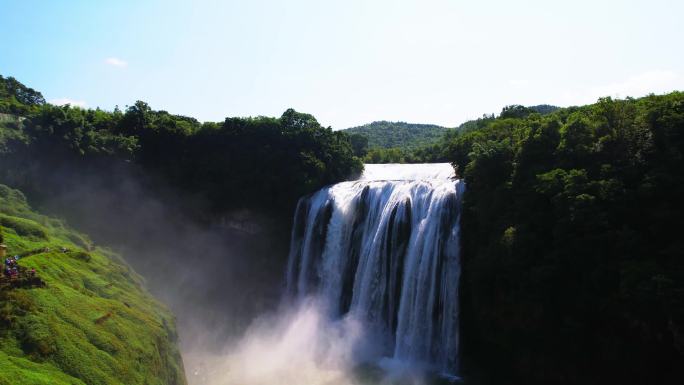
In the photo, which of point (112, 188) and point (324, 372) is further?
point (112, 188)

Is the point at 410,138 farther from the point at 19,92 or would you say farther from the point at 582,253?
the point at 582,253

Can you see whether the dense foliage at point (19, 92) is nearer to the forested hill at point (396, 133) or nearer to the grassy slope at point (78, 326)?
the grassy slope at point (78, 326)

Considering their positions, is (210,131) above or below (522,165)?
above

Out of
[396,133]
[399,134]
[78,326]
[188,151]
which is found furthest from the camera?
[396,133]

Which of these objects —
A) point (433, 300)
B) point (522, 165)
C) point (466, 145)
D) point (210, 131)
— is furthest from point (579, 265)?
point (210, 131)

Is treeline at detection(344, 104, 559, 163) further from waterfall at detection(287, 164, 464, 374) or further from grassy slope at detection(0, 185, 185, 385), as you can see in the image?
grassy slope at detection(0, 185, 185, 385)

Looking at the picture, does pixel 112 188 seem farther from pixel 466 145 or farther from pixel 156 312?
pixel 466 145

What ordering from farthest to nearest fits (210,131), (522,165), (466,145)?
(210,131) → (466,145) → (522,165)

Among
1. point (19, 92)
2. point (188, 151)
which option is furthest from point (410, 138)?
point (19, 92)
